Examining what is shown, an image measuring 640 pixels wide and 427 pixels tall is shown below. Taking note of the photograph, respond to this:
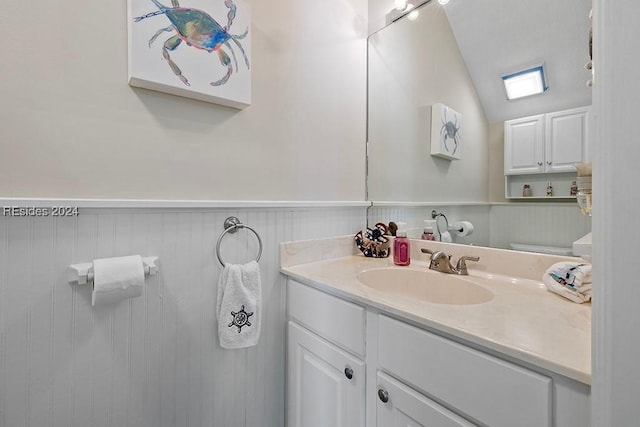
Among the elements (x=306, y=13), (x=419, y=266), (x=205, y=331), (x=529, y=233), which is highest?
(x=306, y=13)

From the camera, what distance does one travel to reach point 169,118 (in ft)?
2.99

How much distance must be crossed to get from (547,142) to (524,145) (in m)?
0.07

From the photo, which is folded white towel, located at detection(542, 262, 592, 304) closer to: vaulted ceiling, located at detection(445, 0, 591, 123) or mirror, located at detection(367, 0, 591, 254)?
mirror, located at detection(367, 0, 591, 254)

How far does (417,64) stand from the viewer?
140cm

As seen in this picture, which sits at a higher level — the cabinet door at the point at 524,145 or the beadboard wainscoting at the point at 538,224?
the cabinet door at the point at 524,145

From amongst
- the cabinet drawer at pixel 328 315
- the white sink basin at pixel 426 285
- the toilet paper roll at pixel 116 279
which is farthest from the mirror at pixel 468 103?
the toilet paper roll at pixel 116 279

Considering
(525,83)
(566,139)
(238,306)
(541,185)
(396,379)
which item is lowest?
(396,379)

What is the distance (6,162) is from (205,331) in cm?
71

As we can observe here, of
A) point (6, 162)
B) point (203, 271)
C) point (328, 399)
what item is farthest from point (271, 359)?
point (6, 162)

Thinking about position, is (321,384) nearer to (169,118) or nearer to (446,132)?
(169,118)

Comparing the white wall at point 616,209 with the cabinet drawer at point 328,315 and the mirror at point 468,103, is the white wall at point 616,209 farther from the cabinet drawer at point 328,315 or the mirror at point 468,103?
the mirror at point 468,103

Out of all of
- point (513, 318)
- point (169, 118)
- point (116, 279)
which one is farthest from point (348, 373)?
point (169, 118)

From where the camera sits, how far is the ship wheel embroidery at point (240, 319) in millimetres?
955

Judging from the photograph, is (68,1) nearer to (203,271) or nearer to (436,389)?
(203,271)
